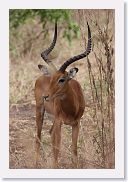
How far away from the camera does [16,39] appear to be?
7629mm

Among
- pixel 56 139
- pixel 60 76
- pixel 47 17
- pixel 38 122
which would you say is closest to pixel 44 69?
pixel 60 76

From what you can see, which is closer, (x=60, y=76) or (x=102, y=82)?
(x=60, y=76)

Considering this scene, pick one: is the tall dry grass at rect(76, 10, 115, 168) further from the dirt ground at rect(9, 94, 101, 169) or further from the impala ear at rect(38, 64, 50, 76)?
the impala ear at rect(38, 64, 50, 76)

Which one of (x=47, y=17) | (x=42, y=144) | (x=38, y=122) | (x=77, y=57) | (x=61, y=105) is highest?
(x=47, y=17)

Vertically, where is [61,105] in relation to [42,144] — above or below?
above

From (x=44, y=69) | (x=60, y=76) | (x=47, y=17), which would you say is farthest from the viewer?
(x=47, y=17)

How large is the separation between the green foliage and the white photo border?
0.12 m

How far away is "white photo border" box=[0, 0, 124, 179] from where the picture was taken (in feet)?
19.2
